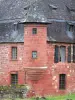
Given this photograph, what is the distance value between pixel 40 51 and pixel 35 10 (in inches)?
184

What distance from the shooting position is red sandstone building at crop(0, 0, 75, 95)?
5878 centimetres

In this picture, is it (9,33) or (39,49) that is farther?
(9,33)

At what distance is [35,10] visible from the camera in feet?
196

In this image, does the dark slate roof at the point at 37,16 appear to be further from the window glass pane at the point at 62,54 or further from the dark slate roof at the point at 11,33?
the window glass pane at the point at 62,54

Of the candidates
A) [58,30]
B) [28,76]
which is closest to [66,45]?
[58,30]

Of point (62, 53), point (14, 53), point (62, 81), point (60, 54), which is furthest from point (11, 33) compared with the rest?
point (62, 81)

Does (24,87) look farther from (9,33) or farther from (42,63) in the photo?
(9,33)

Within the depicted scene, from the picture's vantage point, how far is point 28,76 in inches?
2331

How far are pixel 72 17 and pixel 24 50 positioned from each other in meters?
8.14

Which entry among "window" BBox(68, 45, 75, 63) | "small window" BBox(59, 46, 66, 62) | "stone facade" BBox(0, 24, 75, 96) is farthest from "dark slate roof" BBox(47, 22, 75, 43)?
"small window" BBox(59, 46, 66, 62)

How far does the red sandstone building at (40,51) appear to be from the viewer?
193ft

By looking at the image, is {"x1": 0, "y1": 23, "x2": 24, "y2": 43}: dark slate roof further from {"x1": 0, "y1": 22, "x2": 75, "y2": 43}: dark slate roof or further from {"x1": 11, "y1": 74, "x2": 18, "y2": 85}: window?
{"x1": 11, "y1": 74, "x2": 18, "y2": 85}: window

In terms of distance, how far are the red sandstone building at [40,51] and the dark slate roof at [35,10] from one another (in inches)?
2.2

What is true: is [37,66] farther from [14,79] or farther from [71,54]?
[71,54]
